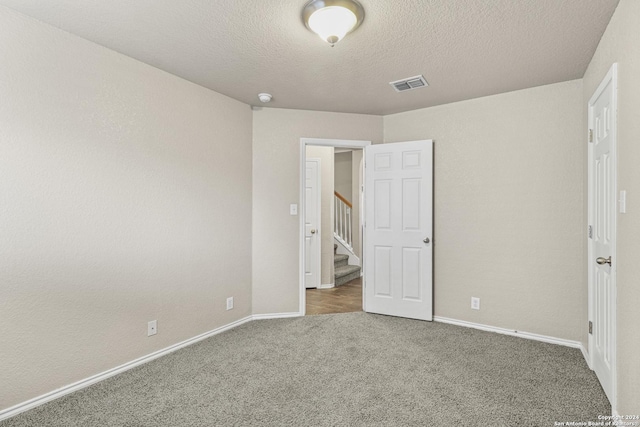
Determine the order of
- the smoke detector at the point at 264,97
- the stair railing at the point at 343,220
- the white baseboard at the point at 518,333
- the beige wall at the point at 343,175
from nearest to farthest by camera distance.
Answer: the white baseboard at the point at 518,333 < the smoke detector at the point at 264,97 < the stair railing at the point at 343,220 < the beige wall at the point at 343,175

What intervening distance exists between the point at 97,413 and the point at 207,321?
129 cm

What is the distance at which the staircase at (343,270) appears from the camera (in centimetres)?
575

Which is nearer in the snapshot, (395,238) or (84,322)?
(84,322)

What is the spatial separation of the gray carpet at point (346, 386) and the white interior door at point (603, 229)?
242mm

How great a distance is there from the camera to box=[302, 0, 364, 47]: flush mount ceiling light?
1.89m

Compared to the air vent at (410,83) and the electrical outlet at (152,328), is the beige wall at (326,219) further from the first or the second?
the electrical outlet at (152,328)

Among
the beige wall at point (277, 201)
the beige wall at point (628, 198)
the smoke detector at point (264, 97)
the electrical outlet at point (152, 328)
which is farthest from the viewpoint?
the beige wall at point (277, 201)

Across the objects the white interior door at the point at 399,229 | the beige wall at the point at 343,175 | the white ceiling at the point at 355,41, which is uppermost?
the white ceiling at the point at 355,41

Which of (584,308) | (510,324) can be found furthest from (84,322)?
(584,308)

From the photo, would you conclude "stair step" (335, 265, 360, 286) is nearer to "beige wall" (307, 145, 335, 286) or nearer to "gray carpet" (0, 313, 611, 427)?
"beige wall" (307, 145, 335, 286)

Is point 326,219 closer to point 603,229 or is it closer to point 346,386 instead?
point 346,386

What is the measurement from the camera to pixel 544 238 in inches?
124

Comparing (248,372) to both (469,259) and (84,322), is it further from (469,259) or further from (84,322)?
(469,259)

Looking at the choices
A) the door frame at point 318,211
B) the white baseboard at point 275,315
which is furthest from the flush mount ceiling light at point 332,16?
the door frame at point 318,211
